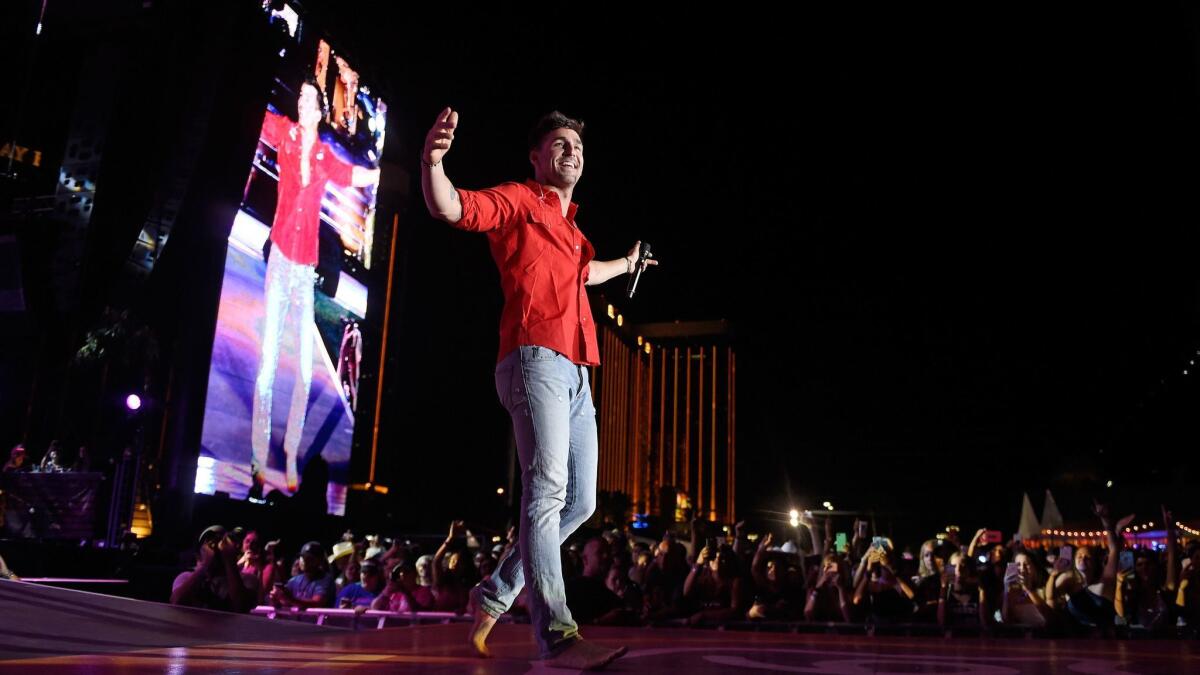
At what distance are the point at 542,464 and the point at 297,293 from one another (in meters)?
13.3

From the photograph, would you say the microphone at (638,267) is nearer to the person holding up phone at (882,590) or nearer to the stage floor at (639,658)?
the stage floor at (639,658)

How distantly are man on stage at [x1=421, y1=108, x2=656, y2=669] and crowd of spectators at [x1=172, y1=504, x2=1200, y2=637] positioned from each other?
274cm

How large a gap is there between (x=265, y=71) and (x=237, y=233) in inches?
126

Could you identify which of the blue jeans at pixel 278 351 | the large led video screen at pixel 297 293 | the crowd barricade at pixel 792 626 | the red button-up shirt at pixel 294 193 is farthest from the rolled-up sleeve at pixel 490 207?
the red button-up shirt at pixel 294 193

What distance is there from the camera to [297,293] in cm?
1448

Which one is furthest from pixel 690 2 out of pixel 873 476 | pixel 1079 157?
pixel 873 476

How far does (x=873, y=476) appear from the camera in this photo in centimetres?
2856

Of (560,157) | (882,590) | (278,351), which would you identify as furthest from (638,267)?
(278,351)

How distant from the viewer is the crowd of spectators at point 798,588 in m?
5.52

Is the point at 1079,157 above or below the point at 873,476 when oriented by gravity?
above

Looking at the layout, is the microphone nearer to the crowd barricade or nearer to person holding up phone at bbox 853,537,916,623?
the crowd barricade

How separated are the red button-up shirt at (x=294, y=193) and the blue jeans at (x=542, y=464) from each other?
1291 cm

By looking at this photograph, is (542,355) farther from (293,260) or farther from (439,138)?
(293,260)

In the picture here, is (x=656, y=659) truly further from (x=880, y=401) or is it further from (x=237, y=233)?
(x=880, y=401)
